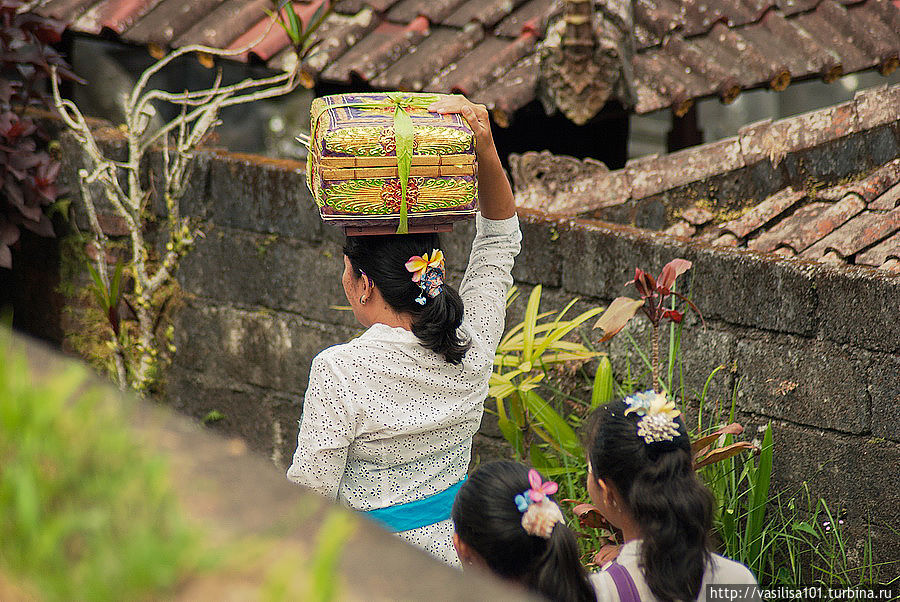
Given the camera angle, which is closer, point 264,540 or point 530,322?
point 264,540

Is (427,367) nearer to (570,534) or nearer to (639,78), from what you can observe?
(570,534)

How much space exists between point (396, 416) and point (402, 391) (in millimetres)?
59

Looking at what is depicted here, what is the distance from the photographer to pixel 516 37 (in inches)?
183

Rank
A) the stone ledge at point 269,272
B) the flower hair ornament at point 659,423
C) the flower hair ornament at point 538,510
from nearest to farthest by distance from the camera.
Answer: the flower hair ornament at point 538,510, the flower hair ornament at point 659,423, the stone ledge at point 269,272

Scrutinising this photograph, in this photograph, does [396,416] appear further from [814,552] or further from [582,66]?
[582,66]

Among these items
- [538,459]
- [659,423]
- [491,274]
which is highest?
[491,274]

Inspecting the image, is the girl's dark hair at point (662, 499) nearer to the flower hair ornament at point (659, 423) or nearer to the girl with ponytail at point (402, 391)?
the flower hair ornament at point (659, 423)

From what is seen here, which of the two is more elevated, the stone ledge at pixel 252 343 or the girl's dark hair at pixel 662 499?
the girl's dark hair at pixel 662 499

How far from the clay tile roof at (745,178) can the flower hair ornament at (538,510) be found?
74.1 inches

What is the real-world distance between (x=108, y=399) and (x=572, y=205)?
9.93 feet

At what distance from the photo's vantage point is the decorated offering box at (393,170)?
91.3 inches

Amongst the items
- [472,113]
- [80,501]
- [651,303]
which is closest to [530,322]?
[651,303]

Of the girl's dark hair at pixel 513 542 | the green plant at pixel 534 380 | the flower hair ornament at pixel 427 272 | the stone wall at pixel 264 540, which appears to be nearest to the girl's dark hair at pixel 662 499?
the girl's dark hair at pixel 513 542

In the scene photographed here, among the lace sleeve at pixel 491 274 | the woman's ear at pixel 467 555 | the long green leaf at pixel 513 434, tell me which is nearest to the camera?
the woman's ear at pixel 467 555
